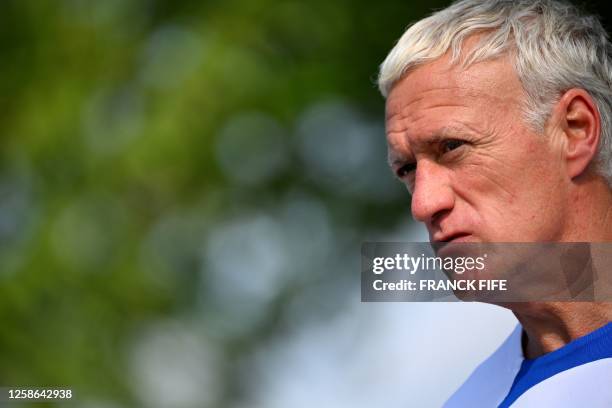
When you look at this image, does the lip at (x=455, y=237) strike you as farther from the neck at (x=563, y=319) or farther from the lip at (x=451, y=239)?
the neck at (x=563, y=319)

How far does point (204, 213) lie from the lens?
259cm

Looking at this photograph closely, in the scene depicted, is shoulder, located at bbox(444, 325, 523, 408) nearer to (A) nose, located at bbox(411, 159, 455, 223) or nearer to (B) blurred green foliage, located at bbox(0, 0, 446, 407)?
(A) nose, located at bbox(411, 159, 455, 223)

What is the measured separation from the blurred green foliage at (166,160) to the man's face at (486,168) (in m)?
1.11

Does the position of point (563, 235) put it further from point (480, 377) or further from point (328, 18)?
point (328, 18)

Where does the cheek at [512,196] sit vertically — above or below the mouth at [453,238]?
Result: above

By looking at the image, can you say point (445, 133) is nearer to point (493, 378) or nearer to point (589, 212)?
point (589, 212)

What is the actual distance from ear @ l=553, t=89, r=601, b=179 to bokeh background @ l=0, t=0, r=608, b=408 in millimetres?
1037

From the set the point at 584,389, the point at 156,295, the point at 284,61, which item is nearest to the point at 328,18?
the point at 284,61

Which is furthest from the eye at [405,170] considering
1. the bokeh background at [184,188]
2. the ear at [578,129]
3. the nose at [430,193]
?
the bokeh background at [184,188]

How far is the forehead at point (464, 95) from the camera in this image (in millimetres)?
1271

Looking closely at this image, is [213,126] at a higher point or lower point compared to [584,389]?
higher

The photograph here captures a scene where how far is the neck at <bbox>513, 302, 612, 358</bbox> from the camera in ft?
4.18

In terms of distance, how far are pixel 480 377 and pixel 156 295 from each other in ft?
4.08

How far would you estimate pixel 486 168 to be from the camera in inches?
50.0
